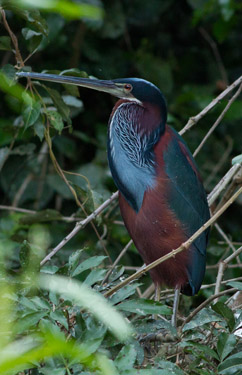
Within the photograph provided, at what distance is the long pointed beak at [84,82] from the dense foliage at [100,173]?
9cm

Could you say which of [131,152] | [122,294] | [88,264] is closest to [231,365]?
[122,294]

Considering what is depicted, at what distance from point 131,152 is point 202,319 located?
29.7 inches

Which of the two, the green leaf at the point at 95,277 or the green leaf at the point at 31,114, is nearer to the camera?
the green leaf at the point at 95,277

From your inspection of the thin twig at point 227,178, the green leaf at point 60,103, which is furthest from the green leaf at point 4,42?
the thin twig at point 227,178

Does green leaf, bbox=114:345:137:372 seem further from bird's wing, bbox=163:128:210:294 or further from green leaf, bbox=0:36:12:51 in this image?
green leaf, bbox=0:36:12:51

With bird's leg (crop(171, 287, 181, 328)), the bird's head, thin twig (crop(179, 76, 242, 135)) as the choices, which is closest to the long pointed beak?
the bird's head

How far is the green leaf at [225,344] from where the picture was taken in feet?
4.95

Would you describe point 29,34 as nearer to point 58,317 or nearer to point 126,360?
point 58,317

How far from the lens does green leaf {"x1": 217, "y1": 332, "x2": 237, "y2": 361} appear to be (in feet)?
4.95

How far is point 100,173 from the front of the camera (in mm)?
3514

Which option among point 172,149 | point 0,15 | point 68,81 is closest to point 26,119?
point 68,81

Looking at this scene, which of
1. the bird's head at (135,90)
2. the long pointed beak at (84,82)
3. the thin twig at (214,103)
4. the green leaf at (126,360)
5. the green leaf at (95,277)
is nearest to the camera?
the green leaf at (126,360)

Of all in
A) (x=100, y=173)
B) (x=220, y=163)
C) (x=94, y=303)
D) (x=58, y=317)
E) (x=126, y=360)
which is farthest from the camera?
(x=220, y=163)

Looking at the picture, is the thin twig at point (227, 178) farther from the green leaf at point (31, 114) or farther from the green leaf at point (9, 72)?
the green leaf at point (9, 72)
